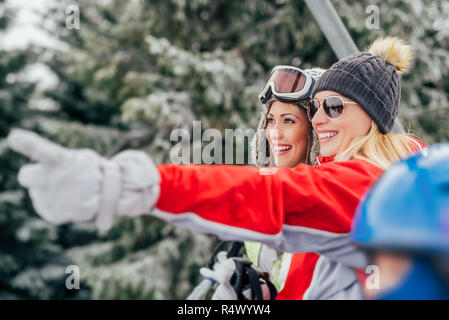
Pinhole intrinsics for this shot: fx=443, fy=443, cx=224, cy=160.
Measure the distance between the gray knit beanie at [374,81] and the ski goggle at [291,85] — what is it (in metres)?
0.34

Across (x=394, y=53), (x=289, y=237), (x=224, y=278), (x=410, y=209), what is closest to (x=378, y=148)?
(x=394, y=53)

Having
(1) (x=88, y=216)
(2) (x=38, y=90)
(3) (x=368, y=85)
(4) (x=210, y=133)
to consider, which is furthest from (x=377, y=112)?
(2) (x=38, y=90)

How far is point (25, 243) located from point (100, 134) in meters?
5.45

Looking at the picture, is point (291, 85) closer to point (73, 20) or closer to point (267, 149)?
point (267, 149)

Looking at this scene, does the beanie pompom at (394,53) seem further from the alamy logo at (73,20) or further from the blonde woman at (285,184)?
the alamy logo at (73,20)

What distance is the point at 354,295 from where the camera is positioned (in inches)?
60.7

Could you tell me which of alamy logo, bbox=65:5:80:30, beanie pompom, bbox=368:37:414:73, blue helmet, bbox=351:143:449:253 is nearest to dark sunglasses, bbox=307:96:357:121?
beanie pompom, bbox=368:37:414:73

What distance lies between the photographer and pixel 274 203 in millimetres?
1172

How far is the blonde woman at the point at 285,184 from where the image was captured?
0.93 metres

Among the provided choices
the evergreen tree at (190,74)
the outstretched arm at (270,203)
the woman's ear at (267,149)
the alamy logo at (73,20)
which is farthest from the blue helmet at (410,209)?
the evergreen tree at (190,74)

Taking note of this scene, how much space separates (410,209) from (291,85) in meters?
1.57

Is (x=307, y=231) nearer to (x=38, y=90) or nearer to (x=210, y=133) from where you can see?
(x=210, y=133)

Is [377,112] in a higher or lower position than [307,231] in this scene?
higher

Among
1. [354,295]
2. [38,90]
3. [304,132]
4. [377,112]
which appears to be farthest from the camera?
[38,90]
